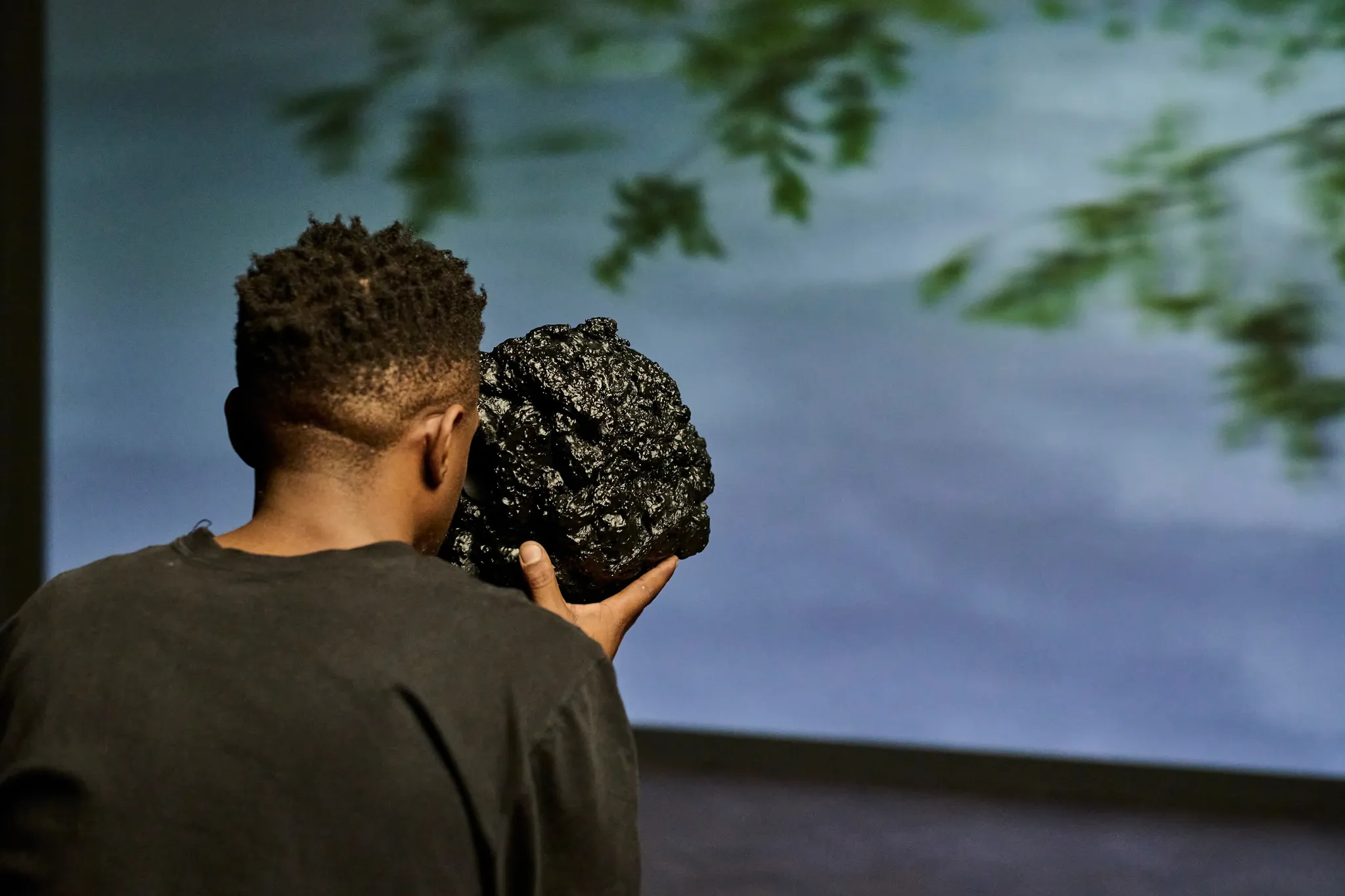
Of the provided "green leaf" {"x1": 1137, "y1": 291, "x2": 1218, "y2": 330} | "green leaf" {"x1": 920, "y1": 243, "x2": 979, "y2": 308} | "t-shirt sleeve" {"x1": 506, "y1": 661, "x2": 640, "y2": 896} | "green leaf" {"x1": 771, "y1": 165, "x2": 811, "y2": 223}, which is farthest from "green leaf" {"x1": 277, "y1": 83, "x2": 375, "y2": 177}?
"t-shirt sleeve" {"x1": 506, "y1": 661, "x2": 640, "y2": 896}

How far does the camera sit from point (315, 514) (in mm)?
961

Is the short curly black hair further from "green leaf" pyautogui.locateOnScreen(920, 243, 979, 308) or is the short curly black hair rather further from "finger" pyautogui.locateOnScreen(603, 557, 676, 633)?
"green leaf" pyautogui.locateOnScreen(920, 243, 979, 308)

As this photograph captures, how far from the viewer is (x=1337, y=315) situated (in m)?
3.29

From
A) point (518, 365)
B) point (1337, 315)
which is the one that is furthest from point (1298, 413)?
point (518, 365)

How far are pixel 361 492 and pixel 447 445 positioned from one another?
84 mm

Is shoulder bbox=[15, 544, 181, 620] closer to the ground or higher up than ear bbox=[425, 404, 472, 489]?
closer to the ground

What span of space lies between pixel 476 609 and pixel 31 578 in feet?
12.9

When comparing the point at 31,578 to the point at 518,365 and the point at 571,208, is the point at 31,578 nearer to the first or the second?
the point at 571,208

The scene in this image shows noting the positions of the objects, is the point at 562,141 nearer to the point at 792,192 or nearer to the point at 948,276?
the point at 792,192

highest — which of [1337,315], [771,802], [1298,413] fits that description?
[1337,315]

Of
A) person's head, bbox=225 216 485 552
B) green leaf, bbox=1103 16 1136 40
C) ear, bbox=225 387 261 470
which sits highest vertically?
green leaf, bbox=1103 16 1136 40

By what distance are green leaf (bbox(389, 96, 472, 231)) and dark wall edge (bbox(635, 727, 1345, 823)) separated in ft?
5.56

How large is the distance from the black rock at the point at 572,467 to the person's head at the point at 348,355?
0.29m

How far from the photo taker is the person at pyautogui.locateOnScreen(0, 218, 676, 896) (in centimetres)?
85
